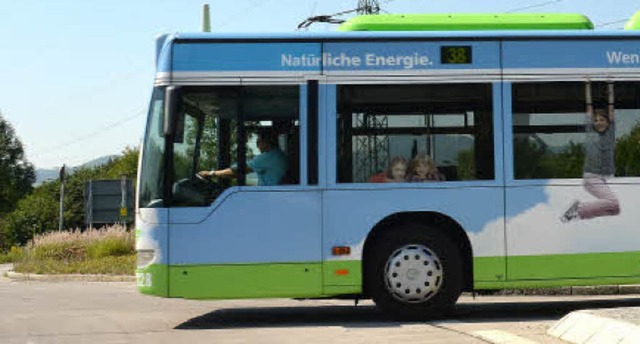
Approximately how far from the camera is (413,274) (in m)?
9.50

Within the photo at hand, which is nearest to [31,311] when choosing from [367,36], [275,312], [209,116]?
[275,312]

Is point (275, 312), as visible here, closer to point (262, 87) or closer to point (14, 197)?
point (262, 87)

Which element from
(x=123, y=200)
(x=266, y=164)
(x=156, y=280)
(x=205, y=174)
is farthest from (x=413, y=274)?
(x=123, y=200)

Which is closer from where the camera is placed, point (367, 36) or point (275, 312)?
point (367, 36)

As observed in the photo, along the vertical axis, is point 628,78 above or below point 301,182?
above

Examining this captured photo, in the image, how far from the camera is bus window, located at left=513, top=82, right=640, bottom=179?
379 inches

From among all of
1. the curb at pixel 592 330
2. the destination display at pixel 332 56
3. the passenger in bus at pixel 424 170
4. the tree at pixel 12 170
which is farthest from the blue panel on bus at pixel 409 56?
the tree at pixel 12 170

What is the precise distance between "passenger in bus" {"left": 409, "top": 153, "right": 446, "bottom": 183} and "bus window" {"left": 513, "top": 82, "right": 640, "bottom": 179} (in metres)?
0.88

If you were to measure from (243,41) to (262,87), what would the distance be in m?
0.57

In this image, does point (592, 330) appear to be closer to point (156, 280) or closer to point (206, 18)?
point (156, 280)

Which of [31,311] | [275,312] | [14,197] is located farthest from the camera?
[14,197]

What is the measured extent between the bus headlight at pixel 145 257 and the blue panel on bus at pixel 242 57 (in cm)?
200

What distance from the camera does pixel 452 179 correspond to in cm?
954

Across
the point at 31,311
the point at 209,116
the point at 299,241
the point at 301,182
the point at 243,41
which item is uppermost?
the point at 243,41
